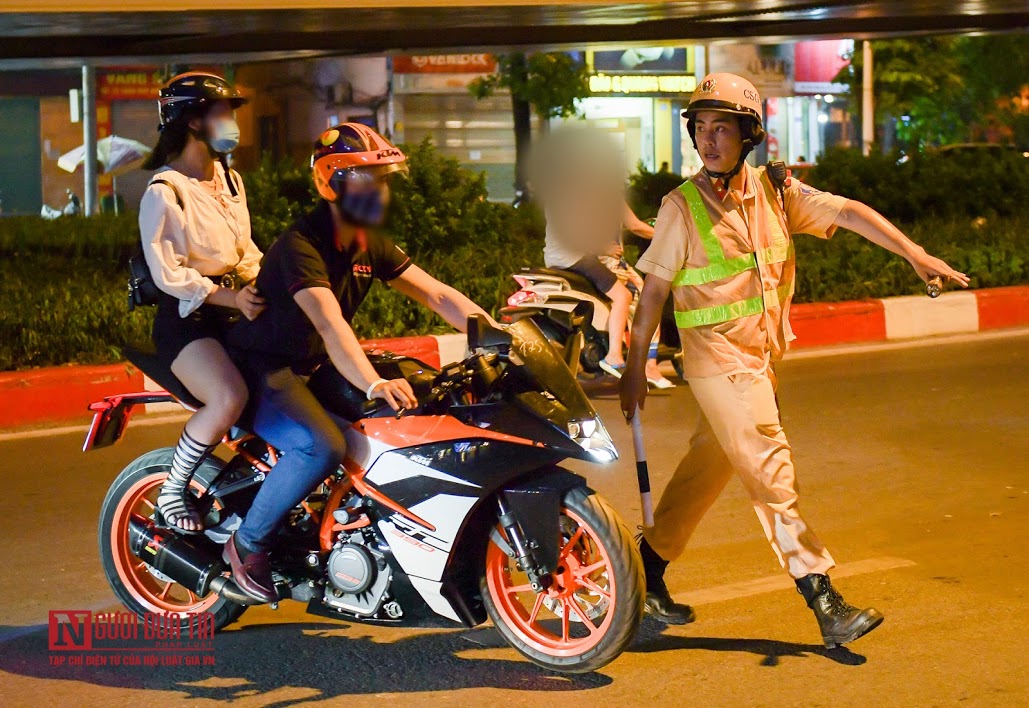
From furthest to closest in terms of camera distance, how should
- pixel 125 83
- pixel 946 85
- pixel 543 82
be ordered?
1. pixel 946 85
2. pixel 125 83
3. pixel 543 82

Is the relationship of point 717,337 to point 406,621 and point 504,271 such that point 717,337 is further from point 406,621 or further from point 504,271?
point 504,271

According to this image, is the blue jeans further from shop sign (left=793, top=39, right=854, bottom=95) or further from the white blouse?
shop sign (left=793, top=39, right=854, bottom=95)

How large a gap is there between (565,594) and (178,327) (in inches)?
58.6

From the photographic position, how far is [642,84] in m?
31.6

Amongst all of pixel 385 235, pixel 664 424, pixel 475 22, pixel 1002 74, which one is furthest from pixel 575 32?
pixel 1002 74

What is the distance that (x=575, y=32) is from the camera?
1410cm

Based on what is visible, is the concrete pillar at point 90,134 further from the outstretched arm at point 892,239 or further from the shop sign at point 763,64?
the outstretched arm at point 892,239

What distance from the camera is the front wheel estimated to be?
3.86 m

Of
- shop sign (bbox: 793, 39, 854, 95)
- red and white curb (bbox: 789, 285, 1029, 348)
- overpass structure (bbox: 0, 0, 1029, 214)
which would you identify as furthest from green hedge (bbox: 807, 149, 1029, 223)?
shop sign (bbox: 793, 39, 854, 95)


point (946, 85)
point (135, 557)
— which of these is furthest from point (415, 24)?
point (946, 85)

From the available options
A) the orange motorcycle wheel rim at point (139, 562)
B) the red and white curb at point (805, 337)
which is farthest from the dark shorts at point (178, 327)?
the red and white curb at point (805, 337)

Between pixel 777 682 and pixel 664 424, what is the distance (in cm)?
387

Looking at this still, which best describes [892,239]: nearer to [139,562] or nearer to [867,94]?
[139,562]

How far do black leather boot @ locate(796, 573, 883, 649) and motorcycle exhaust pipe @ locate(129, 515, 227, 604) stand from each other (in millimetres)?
1733
